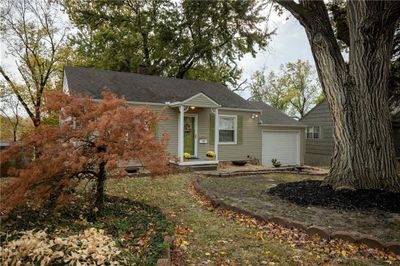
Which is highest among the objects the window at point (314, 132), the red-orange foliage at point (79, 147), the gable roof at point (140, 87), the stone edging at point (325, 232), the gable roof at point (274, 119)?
the gable roof at point (140, 87)

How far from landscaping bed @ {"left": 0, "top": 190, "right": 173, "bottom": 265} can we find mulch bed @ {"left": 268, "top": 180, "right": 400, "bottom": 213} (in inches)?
128

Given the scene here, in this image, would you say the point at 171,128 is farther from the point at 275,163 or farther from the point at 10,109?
the point at 10,109

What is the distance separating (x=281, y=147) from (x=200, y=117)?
5.94 meters

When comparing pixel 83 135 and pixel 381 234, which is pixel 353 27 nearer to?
pixel 381 234

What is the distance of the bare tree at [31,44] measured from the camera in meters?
16.3

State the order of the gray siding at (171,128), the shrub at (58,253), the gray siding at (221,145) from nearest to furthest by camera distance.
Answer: the shrub at (58,253), the gray siding at (171,128), the gray siding at (221,145)

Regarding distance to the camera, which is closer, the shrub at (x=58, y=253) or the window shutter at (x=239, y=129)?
the shrub at (x=58, y=253)

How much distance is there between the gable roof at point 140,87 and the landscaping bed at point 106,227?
7263 mm

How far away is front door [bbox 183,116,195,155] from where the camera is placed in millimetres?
13457

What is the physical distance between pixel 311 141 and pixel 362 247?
56.6 feet

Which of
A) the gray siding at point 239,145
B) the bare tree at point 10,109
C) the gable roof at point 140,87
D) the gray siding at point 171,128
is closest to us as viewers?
the gable roof at point 140,87

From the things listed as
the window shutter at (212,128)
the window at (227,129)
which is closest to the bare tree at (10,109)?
the window shutter at (212,128)

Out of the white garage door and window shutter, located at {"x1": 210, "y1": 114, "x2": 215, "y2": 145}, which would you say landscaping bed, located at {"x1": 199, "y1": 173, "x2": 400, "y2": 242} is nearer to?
window shutter, located at {"x1": 210, "y1": 114, "x2": 215, "y2": 145}

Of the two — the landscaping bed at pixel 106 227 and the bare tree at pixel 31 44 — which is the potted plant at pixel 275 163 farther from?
the bare tree at pixel 31 44
